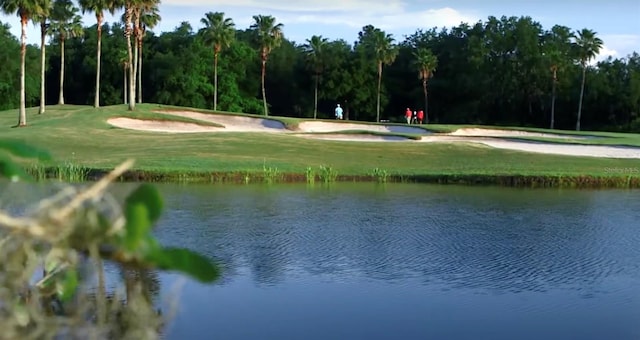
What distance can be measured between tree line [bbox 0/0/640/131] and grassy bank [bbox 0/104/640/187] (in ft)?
116

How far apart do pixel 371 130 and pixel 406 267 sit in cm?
2879

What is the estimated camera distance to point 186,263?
1.95m

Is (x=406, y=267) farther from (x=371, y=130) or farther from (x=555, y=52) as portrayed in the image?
(x=555, y=52)

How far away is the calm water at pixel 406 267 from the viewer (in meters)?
9.21

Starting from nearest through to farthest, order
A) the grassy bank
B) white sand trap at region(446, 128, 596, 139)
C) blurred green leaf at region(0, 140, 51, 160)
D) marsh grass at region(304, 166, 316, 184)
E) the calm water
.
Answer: blurred green leaf at region(0, 140, 51, 160)
the calm water
marsh grass at region(304, 166, 316, 184)
the grassy bank
white sand trap at region(446, 128, 596, 139)

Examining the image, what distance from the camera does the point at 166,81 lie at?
73.8 metres

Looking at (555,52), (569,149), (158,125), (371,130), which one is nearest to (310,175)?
(569,149)

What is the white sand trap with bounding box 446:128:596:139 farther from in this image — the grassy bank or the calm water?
the calm water

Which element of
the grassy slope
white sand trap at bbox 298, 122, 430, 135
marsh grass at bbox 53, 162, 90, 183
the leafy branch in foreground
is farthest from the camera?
white sand trap at bbox 298, 122, 430, 135

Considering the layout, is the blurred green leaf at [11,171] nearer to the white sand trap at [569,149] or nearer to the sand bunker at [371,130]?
the white sand trap at [569,149]

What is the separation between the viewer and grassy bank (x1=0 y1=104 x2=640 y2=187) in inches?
1024

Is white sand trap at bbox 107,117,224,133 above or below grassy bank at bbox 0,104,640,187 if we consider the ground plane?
above

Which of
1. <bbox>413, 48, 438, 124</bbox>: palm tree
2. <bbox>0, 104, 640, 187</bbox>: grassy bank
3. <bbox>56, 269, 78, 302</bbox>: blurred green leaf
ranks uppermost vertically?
<bbox>413, 48, 438, 124</bbox>: palm tree

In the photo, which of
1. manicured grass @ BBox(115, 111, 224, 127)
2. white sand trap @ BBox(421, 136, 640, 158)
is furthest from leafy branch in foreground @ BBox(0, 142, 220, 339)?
manicured grass @ BBox(115, 111, 224, 127)
